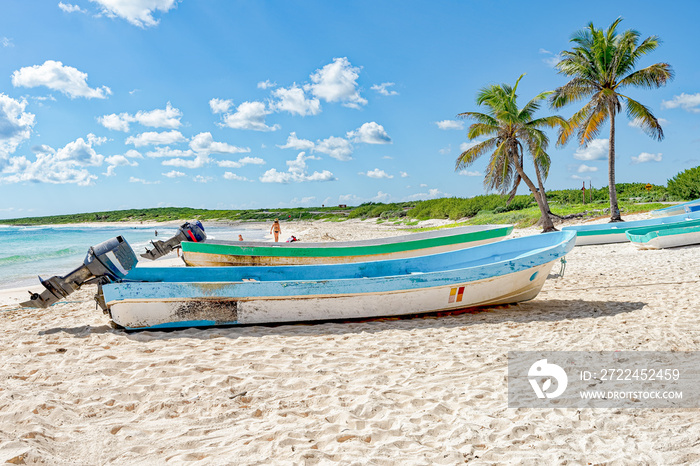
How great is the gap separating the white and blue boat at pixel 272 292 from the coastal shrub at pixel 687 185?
2438cm

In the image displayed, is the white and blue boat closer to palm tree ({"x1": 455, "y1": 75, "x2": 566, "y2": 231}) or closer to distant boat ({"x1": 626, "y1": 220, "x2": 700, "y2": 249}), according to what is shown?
distant boat ({"x1": 626, "y1": 220, "x2": 700, "y2": 249})

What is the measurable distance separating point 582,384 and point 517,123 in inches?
604

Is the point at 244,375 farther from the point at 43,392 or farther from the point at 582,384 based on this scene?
the point at 582,384

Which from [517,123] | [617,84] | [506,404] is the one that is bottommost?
[506,404]

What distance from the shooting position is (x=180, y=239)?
9008mm

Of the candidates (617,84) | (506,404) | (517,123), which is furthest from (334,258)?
(617,84)

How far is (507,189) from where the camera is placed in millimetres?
18484

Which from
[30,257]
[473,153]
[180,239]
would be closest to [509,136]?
[473,153]

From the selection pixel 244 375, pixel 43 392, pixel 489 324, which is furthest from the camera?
pixel 489 324

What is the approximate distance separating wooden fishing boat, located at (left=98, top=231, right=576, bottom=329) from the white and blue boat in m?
0.01
